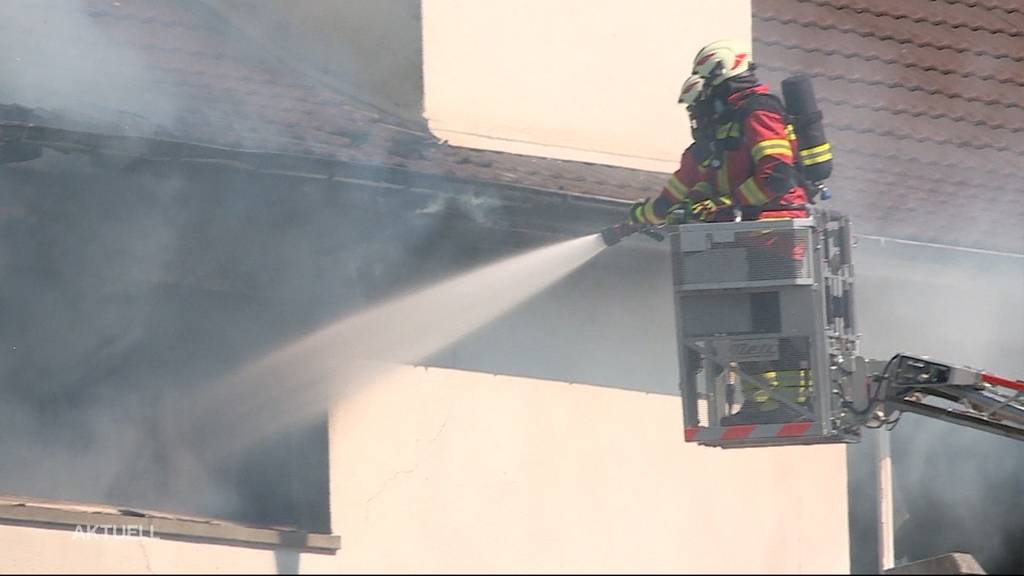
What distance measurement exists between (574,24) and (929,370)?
3.34 metres

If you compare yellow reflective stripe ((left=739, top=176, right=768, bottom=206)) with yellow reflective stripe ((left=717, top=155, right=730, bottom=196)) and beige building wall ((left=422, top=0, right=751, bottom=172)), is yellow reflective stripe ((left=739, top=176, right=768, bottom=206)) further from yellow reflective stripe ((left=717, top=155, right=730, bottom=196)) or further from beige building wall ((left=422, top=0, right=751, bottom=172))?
beige building wall ((left=422, top=0, right=751, bottom=172))

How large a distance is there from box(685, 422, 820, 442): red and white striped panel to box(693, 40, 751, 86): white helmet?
1.41m

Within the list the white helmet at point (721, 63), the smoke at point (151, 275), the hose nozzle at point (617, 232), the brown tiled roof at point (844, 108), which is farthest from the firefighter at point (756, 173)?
the smoke at point (151, 275)

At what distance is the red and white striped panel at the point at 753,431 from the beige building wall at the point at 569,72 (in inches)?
93.3

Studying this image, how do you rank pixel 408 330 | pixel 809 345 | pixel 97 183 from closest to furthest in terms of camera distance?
pixel 809 345
pixel 97 183
pixel 408 330

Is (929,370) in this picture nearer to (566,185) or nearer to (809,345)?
(809,345)

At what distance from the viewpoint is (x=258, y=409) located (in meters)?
8.14

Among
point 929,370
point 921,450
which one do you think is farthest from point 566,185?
point 921,450

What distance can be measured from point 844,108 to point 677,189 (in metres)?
2.63

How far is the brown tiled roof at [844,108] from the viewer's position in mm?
8094

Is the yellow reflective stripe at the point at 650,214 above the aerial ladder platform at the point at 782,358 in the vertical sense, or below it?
above

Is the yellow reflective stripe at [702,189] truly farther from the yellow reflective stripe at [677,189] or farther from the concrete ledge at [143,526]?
the concrete ledge at [143,526]

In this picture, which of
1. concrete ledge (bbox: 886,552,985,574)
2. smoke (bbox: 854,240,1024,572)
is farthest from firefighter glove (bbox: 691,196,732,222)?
concrete ledge (bbox: 886,552,985,574)

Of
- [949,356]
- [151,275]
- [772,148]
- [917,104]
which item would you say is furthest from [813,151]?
[949,356]
